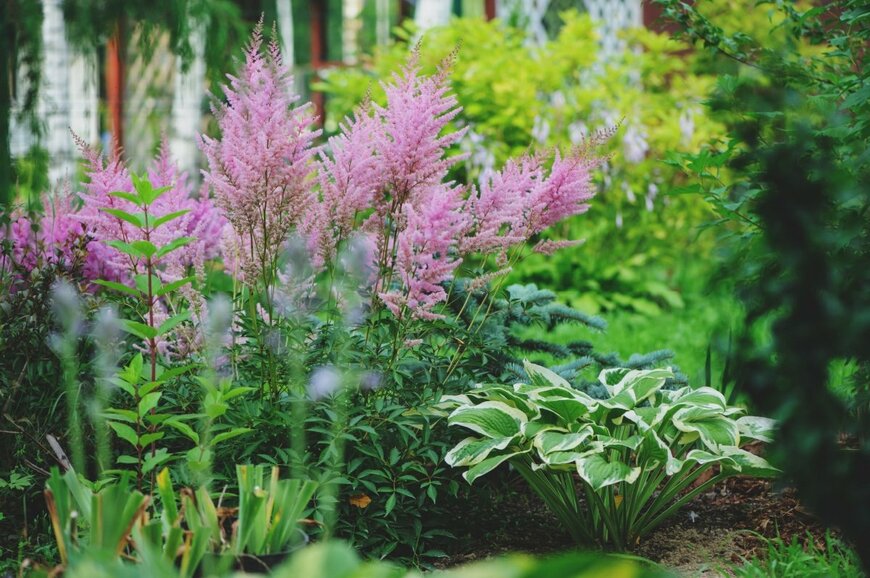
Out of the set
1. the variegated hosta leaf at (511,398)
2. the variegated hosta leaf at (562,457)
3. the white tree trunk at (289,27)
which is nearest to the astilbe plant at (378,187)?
the variegated hosta leaf at (511,398)

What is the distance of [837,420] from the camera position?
1595 mm

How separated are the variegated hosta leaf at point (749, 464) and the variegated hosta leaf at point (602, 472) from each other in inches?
11.2

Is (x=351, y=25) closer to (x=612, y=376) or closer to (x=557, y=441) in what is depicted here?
(x=612, y=376)

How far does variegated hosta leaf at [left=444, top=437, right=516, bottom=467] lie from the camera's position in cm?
242

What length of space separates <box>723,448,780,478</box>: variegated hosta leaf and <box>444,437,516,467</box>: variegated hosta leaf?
56 cm

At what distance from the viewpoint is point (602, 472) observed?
92.7 inches

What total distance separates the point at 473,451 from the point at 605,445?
32 cm

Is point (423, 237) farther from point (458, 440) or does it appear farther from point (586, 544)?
point (586, 544)

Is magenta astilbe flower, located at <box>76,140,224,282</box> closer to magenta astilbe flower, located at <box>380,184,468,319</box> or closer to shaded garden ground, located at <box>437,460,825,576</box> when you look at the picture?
magenta astilbe flower, located at <box>380,184,468,319</box>

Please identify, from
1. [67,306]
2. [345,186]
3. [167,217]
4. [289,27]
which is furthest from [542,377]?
[289,27]

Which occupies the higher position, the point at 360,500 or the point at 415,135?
the point at 415,135

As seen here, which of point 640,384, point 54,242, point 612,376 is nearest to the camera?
point 640,384

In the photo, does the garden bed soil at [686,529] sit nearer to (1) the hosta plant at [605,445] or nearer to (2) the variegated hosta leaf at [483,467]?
(1) the hosta plant at [605,445]

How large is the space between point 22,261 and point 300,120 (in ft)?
3.95
